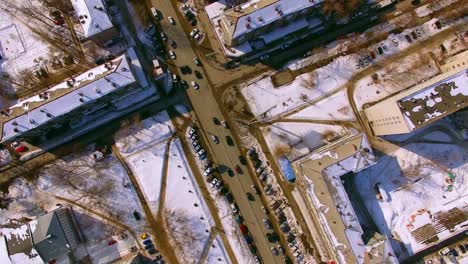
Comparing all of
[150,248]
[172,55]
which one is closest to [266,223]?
[150,248]

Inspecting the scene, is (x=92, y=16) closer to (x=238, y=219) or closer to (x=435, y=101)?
(x=238, y=219)

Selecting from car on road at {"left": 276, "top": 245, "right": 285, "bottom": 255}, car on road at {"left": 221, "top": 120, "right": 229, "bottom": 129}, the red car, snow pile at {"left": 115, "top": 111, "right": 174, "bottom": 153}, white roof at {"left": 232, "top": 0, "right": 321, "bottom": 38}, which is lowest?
car on road at {"left": 276, "top": 245, "right": 285, "bottom": 255}

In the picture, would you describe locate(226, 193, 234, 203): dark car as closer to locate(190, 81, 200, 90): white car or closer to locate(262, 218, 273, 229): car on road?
locate(262, 218, 273, 229): car on road

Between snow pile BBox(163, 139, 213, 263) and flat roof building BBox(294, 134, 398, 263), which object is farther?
snow pile BBox(163, 139, 213, 263)

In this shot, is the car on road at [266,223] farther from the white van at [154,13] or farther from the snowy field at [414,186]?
the white van at [154,13]

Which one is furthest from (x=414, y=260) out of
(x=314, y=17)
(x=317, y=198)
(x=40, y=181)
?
(x=40, y=181)

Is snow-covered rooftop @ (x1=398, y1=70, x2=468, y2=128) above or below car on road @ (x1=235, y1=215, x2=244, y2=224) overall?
above

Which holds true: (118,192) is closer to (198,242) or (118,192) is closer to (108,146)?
(108,146)

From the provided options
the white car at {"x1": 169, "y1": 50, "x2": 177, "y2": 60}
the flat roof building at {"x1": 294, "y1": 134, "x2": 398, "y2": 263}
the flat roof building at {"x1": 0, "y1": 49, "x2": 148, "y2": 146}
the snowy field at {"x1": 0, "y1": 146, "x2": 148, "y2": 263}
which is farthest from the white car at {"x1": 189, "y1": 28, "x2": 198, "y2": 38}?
the flat roof building at {"x1": 294, "y1": 134, "x2": 398, "y2": 263}
